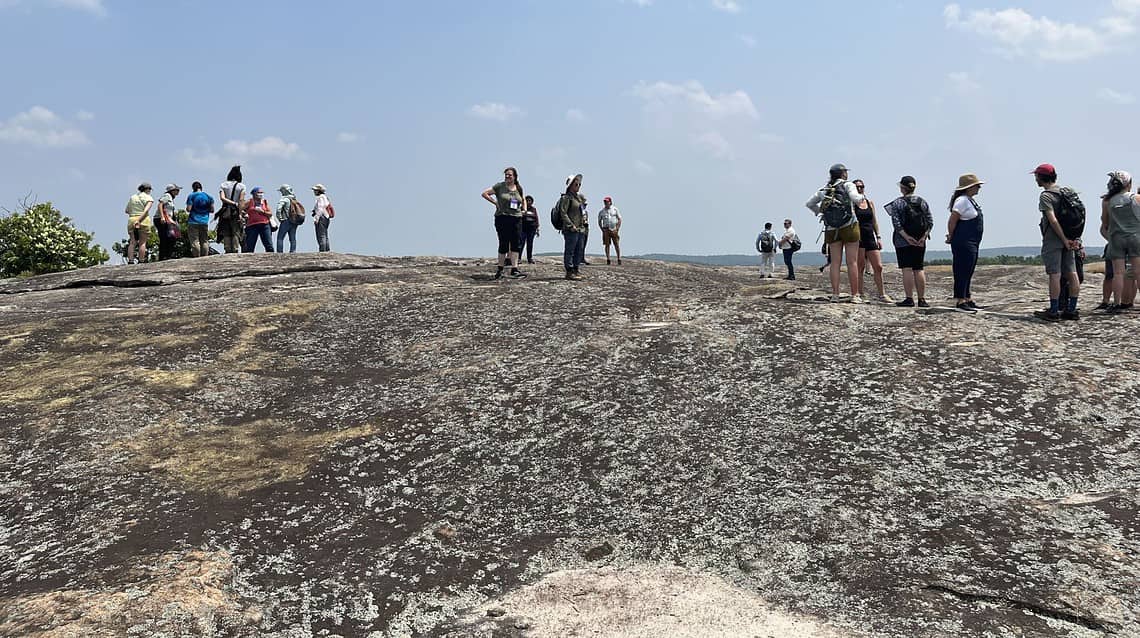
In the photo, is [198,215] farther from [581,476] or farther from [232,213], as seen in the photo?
[581,476]

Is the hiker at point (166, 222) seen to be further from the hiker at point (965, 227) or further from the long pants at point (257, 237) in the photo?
the hiker at point (965, 227)

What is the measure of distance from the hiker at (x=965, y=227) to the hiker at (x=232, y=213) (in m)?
20.0

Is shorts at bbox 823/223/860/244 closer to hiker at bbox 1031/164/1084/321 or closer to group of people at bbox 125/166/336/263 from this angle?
hiker at bbox 1031/164/1084/321

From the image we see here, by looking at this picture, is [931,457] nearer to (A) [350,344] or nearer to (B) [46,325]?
(A) [350,344]

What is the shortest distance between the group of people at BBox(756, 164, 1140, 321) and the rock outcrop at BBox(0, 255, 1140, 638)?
3.12ft

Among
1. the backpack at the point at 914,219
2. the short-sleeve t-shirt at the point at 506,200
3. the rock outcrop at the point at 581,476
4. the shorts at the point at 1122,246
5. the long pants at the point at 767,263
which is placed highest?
the short-sleeve t-shirt at the point at 506,200

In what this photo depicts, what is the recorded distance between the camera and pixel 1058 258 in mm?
12070

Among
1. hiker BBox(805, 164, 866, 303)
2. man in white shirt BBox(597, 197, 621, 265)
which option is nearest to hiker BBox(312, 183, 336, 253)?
man in white shirt BBox(597, 197, 621, 265)

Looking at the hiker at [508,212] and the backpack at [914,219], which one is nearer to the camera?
the backpack at [914,219]

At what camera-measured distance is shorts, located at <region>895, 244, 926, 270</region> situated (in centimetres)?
1320

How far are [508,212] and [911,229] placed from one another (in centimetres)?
842

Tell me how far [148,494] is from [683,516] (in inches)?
197

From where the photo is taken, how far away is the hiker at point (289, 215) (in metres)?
25.9

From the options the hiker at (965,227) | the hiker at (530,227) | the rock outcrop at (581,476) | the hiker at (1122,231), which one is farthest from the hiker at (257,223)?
the hiker at (1122,231)
